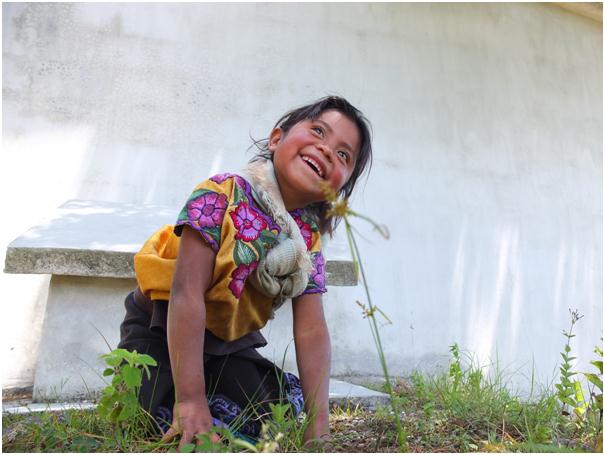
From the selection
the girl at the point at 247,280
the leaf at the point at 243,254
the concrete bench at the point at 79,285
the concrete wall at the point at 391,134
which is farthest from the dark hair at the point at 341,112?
the concrete wall at the point at 391,134

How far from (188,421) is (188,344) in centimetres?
17

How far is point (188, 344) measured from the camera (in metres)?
1.58

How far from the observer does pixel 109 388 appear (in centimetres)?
147

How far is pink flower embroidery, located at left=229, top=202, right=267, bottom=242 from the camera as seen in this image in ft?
5.75

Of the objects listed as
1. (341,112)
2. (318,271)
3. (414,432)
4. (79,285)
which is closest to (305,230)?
→ (318,271)

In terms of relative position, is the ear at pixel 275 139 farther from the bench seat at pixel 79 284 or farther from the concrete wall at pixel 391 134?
the concrete wall at pixel 391 134

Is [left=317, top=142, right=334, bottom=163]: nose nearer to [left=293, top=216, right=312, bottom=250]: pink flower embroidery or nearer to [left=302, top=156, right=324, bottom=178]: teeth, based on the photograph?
[left=302, top=156, right=324, bottom=178]: teeth

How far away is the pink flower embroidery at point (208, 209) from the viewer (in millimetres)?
1691

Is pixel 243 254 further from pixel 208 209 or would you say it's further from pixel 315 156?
pixel 315 156

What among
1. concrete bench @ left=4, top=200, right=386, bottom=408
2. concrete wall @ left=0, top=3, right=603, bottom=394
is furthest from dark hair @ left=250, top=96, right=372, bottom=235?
concrete wall @ left=0, top=3, right=603, bottom=394

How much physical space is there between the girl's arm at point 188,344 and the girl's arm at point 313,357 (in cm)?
31

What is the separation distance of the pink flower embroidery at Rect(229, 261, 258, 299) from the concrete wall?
2139 millimetres

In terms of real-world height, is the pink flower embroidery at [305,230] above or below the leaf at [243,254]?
above

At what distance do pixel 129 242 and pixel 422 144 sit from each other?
2.53m
